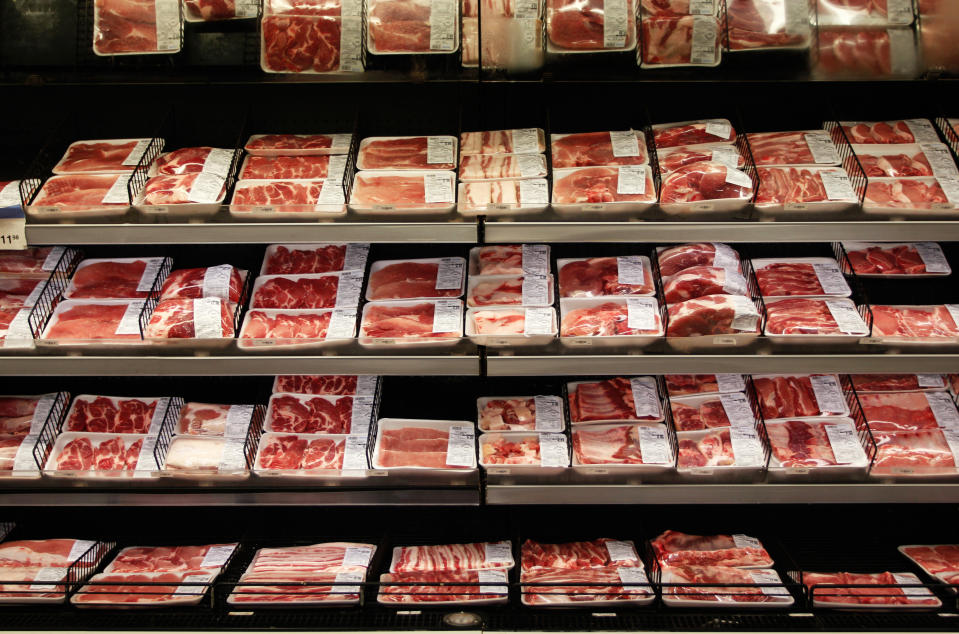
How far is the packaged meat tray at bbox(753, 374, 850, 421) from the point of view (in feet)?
8.47

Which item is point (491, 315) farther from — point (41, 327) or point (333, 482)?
point (41, 327)

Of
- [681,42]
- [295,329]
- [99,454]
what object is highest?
[681,42]

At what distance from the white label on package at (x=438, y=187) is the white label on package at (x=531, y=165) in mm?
219

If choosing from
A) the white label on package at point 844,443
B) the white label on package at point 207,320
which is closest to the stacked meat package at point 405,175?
the white label on package at point 207,320

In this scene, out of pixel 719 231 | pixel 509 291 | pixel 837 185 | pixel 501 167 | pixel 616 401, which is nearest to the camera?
pixel 719 231

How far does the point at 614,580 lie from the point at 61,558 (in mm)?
1747

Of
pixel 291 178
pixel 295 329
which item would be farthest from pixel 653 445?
pixel 291 178

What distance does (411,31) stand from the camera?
2324 millimetres

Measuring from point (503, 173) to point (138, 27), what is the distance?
1148 millimetres

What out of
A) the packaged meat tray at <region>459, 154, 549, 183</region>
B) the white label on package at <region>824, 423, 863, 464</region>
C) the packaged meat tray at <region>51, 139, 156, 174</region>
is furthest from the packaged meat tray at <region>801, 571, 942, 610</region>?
the packaged meat tray at <region>51, 139, 156, 174</region>

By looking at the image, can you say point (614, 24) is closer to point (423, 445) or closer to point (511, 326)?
point (511, 326)

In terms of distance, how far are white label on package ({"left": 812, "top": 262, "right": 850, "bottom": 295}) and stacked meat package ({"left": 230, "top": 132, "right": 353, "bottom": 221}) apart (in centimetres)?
149

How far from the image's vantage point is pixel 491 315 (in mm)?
2463

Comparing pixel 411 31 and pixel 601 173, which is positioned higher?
pixel 411 31
